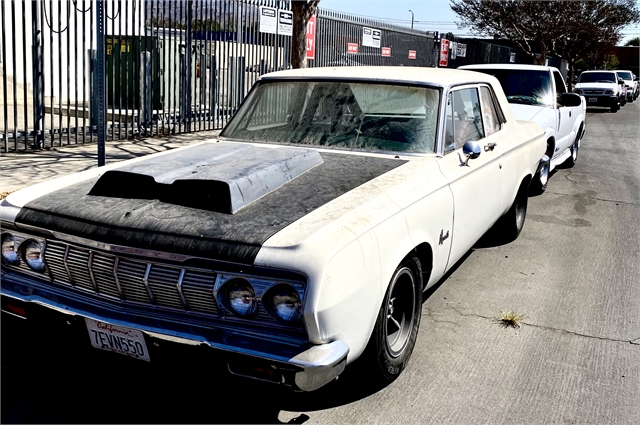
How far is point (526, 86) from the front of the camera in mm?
10164

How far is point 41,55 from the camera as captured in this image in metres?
9.91

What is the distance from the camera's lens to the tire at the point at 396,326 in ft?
11.5

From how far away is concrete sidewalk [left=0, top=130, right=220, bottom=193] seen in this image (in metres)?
7.99

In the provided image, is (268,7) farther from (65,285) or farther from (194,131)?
(65,285)

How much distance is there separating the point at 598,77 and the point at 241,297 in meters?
31.3

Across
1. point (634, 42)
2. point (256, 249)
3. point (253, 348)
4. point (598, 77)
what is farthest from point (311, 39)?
point (634, 42)

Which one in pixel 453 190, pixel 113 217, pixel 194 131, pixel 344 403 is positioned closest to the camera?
pixel 113 217

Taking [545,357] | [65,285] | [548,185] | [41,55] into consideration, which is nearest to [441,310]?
[545,357]

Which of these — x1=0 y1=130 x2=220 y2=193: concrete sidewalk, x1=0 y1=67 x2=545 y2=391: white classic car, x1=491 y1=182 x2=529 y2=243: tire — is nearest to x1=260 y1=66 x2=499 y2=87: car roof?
x1=0 y1=67 x2=545 y2=391: white classic car

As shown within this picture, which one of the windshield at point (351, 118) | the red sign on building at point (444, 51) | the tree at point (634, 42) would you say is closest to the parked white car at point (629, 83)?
the red sign on building at point (444, 51)

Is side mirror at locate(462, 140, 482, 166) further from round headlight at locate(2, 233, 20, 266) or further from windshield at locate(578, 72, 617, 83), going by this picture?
windshield at locate(578, 72, 617, 83)

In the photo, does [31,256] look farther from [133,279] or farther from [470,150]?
[470,150]

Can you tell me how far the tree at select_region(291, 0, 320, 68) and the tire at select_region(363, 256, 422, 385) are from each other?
6.43 metres

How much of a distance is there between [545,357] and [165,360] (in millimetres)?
2408
